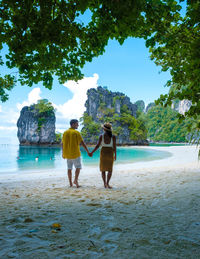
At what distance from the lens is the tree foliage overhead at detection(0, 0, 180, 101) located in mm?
2805

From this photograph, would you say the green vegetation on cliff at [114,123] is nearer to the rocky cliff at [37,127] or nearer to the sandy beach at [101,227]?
A: the rocky cliff at [37,127]

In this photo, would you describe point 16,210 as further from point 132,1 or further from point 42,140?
point 42,140

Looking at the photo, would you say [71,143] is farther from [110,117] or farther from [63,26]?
[110,117]

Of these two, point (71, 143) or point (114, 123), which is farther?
point (114, 123)

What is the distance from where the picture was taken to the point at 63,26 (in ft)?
10.6

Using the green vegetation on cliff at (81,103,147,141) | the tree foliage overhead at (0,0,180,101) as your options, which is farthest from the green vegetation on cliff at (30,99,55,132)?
the tree foliage overhead at (0,0,180,101)

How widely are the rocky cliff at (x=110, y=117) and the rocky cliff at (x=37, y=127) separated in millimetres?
12782

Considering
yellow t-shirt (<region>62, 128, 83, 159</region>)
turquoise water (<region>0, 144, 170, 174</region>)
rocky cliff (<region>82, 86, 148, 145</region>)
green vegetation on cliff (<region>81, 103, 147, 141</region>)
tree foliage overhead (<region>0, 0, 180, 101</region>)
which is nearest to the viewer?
tree foliage overhead (<region>0, 0, 180, 101</region>)

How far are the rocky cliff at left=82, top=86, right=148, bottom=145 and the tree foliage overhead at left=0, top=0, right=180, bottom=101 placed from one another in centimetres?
6205

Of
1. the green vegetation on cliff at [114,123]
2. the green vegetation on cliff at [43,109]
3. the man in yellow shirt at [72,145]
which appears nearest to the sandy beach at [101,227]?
the man in yellow shirt at [72,145]

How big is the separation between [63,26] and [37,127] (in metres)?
67.6

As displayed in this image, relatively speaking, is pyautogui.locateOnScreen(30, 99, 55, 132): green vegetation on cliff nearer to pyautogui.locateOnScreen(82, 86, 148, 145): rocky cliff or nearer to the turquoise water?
pyautogui.locateOnScreen(82, 86, 148, 145): rocky cliff

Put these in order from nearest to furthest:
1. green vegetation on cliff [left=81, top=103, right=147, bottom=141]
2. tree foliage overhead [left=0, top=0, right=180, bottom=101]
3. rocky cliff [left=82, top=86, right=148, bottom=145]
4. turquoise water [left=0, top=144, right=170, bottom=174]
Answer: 1. tree foliage overhead [left=0, top=0, right=180, bottom=101]
2. turquoise water [left=0, top=144, right=170, bottom=174]
3. green vegetation on cliff [left=81, top=103, right=147, bottom=141]
4. rocky cliff [left=82, top=86, right=148, bottom=145]

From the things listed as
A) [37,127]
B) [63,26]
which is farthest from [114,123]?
[63,26]
